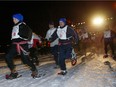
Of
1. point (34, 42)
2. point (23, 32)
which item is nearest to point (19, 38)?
point (23, 32)

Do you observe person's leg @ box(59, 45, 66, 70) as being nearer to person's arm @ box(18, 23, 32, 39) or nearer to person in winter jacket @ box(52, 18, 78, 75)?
person in winter jacket @ box(52, 18, 78, 75)

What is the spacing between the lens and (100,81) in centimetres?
709

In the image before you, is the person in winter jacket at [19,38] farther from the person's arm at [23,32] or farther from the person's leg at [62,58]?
the person's leg at [62,58]

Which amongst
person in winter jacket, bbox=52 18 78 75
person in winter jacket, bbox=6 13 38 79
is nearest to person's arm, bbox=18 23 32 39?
person in winter jacket, bbox=6 13 38 79

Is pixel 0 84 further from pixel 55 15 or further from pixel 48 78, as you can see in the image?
pixel 55 15

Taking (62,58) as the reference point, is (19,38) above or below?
above

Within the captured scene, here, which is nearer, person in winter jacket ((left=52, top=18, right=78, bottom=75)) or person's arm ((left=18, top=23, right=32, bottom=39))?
person's arm ((left=18, top=23, right=32, bottom=39))

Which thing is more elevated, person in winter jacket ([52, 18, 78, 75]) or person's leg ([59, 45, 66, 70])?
person in winter jacket ([52, 18, 78, 75])

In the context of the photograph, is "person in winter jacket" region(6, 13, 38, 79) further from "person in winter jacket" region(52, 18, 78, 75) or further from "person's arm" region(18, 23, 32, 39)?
"person in winter jacket" region(52, 18, 78, 75)

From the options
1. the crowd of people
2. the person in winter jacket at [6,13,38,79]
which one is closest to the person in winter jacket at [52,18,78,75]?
the crowd of people

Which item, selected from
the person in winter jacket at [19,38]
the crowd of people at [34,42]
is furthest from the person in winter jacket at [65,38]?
the person in winter jacket at [19,38]

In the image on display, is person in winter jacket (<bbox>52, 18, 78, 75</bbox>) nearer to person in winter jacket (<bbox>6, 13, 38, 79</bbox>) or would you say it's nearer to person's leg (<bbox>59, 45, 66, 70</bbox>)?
person's leg (<bbox>59, 45, 66, 70</bbox>)

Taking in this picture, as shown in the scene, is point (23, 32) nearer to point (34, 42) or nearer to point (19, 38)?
point (19, 38)

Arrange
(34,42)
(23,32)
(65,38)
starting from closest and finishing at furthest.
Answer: (23,32)
(65,38)
(34,42)
